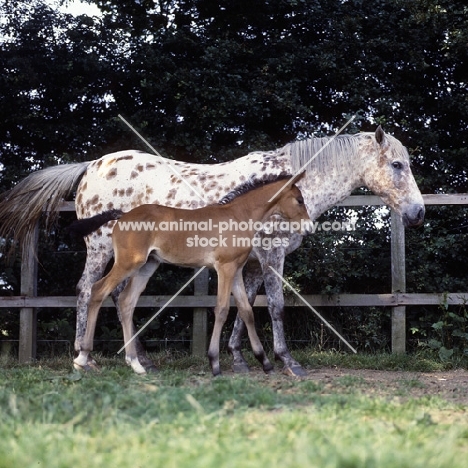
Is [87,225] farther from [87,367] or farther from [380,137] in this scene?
[380,137]

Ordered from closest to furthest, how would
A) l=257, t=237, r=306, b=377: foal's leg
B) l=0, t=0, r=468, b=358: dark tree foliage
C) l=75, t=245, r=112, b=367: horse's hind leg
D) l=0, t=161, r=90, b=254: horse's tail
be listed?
l=257, t=237, r=306, b=377: foal's leg → l=75, t=245, r=112, b=367: horse's hind leg → l=0, t=161, r=90, b=254: horse's tail → l=0, t=0, r=468, b=358: dark tree foliage

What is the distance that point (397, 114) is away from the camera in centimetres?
990

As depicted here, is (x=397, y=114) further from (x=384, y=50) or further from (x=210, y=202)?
(x=210, y=202)

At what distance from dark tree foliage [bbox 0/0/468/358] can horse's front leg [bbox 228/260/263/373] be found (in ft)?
4.40

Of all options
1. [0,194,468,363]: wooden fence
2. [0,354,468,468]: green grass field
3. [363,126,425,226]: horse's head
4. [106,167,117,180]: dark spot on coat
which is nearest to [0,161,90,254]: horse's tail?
[0,194,468,363]: wooden fence

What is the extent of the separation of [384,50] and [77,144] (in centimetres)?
453

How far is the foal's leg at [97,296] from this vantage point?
6176 millimetres

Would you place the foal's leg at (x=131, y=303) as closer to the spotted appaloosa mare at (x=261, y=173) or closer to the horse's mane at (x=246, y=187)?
the spotted appaloosa mare at (x=261, y=173)

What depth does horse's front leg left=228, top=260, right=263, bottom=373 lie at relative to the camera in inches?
Answer: 272

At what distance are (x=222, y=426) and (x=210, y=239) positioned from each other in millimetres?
2938

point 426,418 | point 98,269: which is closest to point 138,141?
point 98,269

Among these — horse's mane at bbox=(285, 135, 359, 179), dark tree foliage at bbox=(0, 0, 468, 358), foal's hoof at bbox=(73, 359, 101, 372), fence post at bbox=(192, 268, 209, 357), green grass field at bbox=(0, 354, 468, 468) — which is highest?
dark tree foliage at bbox=(0, 0, 468, 358)

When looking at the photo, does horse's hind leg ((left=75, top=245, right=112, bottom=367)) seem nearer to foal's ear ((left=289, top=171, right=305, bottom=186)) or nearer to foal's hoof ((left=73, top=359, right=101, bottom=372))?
foal's hoof ((left=73, top=359, right=101, bottom=372))

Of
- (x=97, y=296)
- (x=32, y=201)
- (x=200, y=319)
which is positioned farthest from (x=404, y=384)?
(x=32, y=201)
